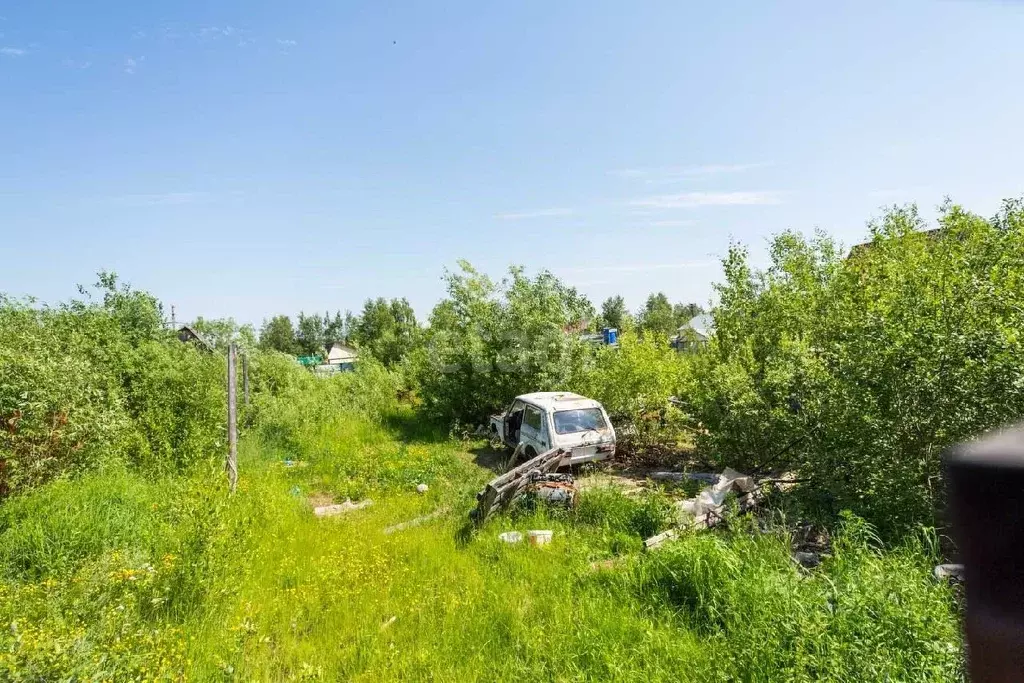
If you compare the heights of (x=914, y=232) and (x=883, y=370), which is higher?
(x=914, y=232)

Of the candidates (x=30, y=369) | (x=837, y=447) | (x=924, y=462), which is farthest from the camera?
(x=30, y=369)

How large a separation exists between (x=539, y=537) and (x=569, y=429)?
3184mm

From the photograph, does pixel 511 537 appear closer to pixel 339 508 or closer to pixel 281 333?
pixel 339 508

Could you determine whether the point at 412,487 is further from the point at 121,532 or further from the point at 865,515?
the point at 865,515

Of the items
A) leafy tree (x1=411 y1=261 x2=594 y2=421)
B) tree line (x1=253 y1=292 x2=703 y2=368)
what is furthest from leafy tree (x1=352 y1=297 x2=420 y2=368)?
leafy tree (x1=411 y1=261 x2=594 y2=421)

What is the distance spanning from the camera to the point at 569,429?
9602 millimetres

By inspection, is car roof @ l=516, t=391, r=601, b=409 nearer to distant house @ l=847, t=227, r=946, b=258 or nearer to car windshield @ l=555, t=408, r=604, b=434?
car windshield @ l=555, t=408, r=604, b=434

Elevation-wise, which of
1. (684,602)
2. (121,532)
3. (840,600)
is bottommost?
(684,602)

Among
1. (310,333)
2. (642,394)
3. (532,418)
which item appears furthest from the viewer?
(310,333)

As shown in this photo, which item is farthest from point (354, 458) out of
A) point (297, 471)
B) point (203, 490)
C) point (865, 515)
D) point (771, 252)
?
point (771, 252)

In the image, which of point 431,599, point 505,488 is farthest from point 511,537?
point 431,599

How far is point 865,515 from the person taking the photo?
5.71 metres

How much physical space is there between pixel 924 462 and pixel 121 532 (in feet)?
28.6

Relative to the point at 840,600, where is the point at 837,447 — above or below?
above
